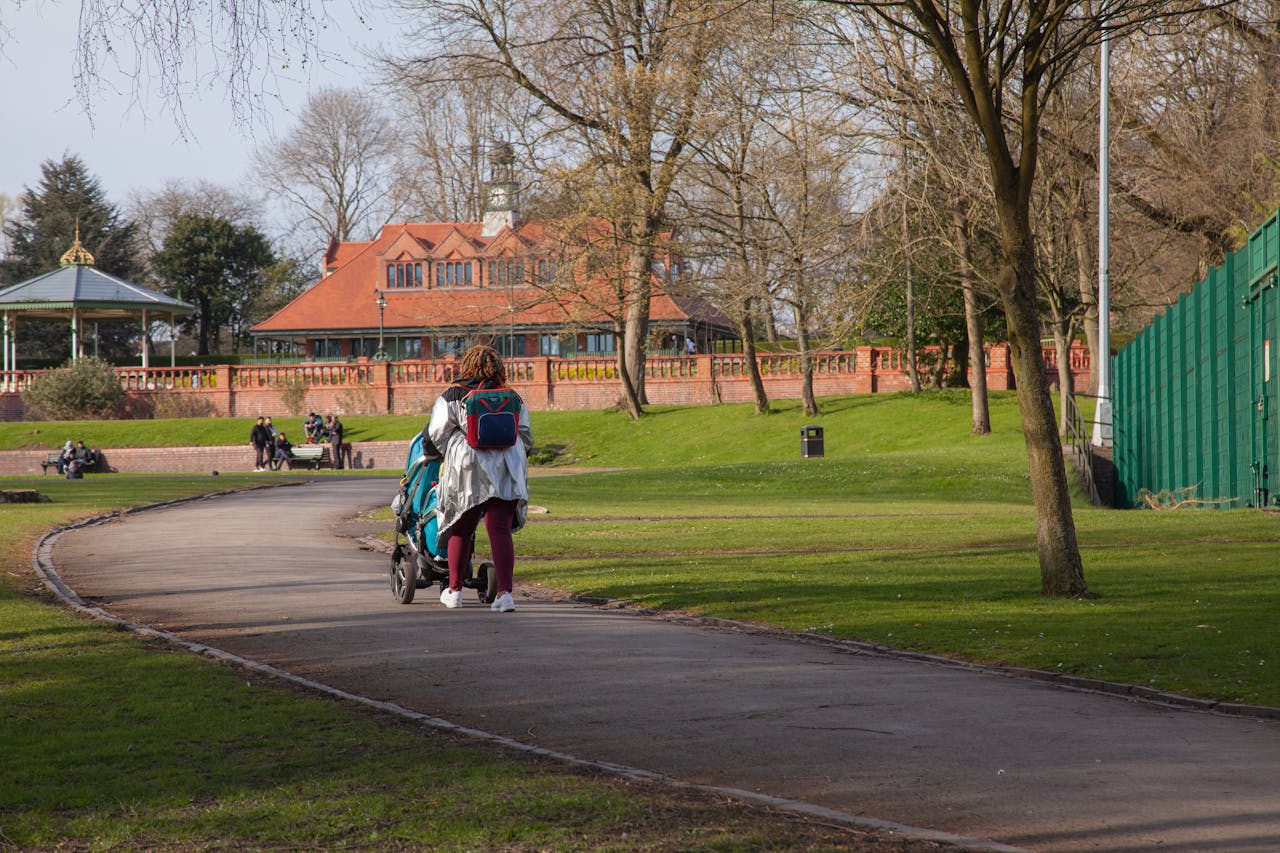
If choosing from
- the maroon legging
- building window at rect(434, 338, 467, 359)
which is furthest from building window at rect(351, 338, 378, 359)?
the maroon legging

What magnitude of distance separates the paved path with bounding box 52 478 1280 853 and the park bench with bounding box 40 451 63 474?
124 ft

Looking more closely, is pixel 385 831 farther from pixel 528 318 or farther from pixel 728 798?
pixel 528 318

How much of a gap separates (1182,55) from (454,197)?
52.8m

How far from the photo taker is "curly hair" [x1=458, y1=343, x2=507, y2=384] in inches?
389

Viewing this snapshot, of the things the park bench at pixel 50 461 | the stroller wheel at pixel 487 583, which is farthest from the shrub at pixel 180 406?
the stroller wheel at pixel 487 583

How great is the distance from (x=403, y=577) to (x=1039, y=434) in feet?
17.1

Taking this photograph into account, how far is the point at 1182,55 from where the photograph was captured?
28.8 metres

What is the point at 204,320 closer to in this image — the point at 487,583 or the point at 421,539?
the point at 421,539

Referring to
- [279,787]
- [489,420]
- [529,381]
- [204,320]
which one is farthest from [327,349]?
[279,787]

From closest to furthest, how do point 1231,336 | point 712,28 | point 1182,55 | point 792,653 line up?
1. point 792,653
2. point 1231,336
3. point 1182,55
4. point 712,28

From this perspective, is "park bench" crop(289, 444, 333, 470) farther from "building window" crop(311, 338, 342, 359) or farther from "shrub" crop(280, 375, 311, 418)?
"building window" crop(311, 338, 342, 359)

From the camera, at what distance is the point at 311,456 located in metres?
45.8

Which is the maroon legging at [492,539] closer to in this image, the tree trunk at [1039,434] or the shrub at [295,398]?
the tree trunk at [1039,434]

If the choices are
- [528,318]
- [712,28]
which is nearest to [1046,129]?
[712,28]
